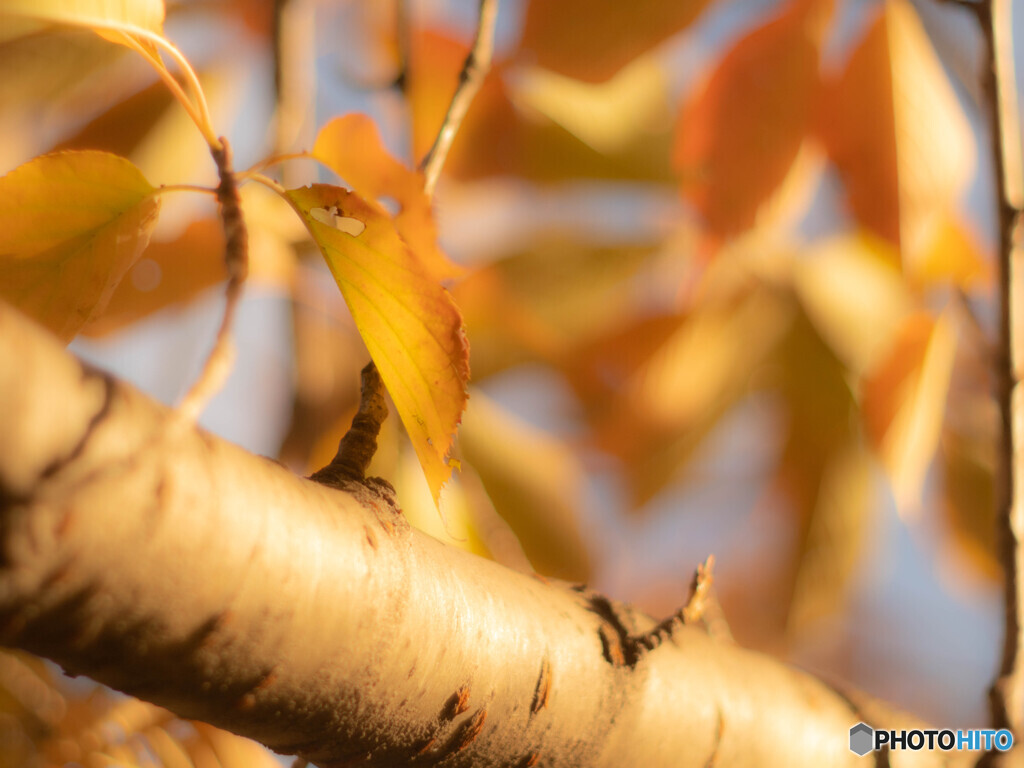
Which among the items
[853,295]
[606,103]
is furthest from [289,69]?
[853,295]

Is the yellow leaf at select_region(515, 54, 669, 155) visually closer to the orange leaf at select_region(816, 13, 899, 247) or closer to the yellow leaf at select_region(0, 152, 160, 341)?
the orange leaf at select_region(816, 13, 899, 247)

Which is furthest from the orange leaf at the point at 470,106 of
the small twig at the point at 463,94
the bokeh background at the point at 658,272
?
the small twig at the point at 463,94

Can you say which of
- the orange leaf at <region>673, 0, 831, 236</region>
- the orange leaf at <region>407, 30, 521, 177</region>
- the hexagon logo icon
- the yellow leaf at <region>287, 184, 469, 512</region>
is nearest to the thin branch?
the hexagon logo icon

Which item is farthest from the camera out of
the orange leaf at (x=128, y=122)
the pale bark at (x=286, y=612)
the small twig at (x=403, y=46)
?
the orange leaf at (x=128, y=122)

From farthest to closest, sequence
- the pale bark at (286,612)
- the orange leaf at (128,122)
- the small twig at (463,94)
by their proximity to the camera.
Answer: the orange leaf at (128,122), the small twig at (463,94), the pale bark at (286,612)

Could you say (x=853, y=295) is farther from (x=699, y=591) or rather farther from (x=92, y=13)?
(x=92, y=13)

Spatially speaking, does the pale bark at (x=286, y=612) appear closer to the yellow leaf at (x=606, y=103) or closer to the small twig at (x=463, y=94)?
the small twig at (x=463, y=94)
